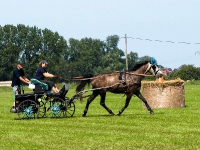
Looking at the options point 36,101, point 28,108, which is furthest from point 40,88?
point 28,108

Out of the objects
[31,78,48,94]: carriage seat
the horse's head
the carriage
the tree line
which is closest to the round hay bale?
the horse's head

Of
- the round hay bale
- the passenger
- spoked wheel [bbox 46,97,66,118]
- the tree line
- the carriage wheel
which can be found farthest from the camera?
the tree line

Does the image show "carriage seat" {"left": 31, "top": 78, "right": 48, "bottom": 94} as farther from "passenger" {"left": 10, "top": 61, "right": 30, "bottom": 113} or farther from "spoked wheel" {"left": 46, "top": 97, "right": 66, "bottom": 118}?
"passenger" {"left": 10, "top": 61, "right": 30, "bottom": 113}

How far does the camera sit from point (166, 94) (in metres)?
24.5

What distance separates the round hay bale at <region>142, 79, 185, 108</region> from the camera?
24347 mm

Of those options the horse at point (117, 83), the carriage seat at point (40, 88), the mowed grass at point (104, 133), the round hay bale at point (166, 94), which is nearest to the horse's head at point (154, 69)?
the horse at point (117, 83)

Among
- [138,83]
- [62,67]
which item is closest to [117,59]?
[62,67]

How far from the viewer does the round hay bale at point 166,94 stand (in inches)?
959

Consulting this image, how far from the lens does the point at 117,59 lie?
523ft

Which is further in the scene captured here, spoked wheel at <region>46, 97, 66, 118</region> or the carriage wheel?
spoked wheel at <region>46, 97, 66, 118</region>

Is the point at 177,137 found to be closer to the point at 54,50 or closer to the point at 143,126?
the point at 143,126

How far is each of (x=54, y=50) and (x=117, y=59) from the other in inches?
1588

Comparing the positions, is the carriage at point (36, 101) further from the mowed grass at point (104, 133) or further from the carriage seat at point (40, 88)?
the mowed grass at point (104, 133)

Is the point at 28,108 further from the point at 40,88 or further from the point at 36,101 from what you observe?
the point at 40,88
